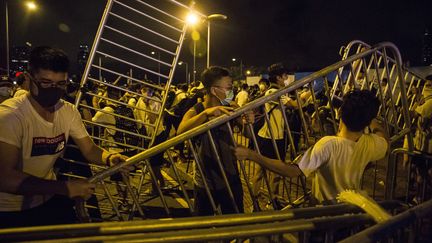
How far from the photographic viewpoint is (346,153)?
281 centimetres

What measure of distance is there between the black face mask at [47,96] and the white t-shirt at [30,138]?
82 mm

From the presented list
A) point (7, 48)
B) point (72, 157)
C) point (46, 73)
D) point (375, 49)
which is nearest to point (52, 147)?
point (46, 73)

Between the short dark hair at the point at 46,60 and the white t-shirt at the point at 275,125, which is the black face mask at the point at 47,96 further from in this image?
the white t-shirt at the point at 275,125

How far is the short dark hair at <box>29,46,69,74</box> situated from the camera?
110 inches

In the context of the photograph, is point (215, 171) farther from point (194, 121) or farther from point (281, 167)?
point (281, 167)

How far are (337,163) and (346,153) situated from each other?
0.10 meters

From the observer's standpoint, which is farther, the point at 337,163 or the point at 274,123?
the point at 274,123

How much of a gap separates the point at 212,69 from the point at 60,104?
5.51 ft

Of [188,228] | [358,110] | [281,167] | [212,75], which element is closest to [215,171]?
[281,167]

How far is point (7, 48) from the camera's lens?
24.5 metres

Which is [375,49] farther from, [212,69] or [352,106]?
[212,69]

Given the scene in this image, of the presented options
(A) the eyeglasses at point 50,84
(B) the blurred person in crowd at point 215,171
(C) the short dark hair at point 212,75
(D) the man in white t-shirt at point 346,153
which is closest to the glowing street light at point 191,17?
(C) the short dark hair at point 212,75

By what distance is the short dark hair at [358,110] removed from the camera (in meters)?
2.80

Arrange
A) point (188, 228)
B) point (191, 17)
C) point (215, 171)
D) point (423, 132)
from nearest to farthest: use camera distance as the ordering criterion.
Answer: point (188, 228) < point (215, 171) < point (191, 17) < point (423, 132)
